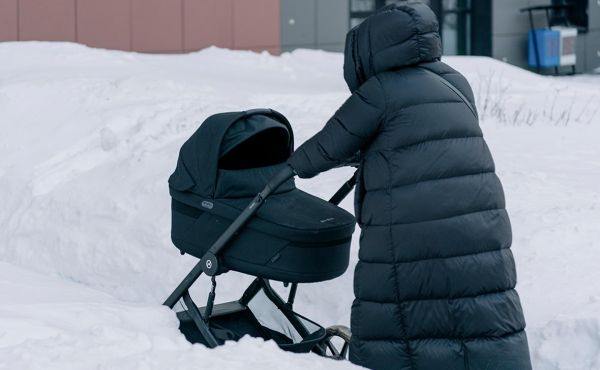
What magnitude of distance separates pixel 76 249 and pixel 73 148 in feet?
6.04

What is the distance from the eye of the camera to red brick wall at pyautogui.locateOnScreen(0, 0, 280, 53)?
1367 centimetres

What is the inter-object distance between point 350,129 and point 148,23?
11.2 metres

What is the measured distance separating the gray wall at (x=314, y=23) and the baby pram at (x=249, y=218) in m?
11.8

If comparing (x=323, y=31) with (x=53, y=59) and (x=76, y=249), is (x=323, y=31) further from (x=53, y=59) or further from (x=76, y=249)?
(x=76, y=249)

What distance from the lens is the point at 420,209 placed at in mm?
4023

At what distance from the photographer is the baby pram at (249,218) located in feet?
14.5

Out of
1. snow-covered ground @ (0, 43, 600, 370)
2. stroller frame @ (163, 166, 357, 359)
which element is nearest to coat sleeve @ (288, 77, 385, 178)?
stroller frame @ (163, 166, 357, 359)

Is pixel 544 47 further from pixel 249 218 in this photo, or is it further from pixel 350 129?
pixel 350 129

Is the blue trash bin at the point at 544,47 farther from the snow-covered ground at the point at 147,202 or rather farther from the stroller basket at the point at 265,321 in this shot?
the stroller basket at the point at 265,321

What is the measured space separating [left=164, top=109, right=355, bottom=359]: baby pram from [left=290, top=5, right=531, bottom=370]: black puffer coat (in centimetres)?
34

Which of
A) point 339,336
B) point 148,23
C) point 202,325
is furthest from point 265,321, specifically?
point 148,23

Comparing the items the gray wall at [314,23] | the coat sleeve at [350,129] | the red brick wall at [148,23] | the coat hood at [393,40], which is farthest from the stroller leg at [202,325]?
the gray wall at [314,23]

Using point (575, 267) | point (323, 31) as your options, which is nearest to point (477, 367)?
point (575, 267)

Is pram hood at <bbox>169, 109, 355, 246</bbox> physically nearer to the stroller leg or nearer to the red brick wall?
the stroller leg
